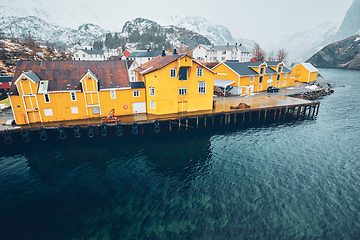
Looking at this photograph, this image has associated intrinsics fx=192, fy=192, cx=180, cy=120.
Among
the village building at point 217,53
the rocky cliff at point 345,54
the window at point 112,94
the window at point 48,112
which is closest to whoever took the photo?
the window at point 48,112

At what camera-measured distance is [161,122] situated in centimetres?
3891

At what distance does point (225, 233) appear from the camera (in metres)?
17.0

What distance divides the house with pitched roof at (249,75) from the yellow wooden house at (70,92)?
31.6 metres

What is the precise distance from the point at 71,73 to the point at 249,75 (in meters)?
47.1

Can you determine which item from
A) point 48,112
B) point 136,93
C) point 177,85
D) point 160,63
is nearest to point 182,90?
point 177,85

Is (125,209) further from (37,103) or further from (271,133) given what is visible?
(271,133)

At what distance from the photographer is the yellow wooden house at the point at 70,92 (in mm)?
32531

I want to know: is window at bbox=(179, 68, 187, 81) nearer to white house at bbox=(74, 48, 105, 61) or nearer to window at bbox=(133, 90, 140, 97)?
window at bbox=(133, 90, 140, 97)

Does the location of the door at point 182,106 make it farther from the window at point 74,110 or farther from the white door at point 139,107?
the window at point 74,110

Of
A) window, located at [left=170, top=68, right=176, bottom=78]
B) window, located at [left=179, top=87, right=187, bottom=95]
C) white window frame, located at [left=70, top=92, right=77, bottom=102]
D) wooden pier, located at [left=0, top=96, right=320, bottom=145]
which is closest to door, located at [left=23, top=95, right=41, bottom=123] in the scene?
wooden pier, located at [left=0, top=96, right=320, bottom=145]

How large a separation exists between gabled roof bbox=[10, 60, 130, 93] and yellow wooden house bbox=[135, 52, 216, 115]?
5.24m

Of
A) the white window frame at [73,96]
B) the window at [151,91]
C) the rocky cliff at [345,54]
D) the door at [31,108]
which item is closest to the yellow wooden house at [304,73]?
the window at [151,91]

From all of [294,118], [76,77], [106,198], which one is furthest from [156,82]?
[294,118]

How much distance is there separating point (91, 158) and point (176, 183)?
1430 cm
